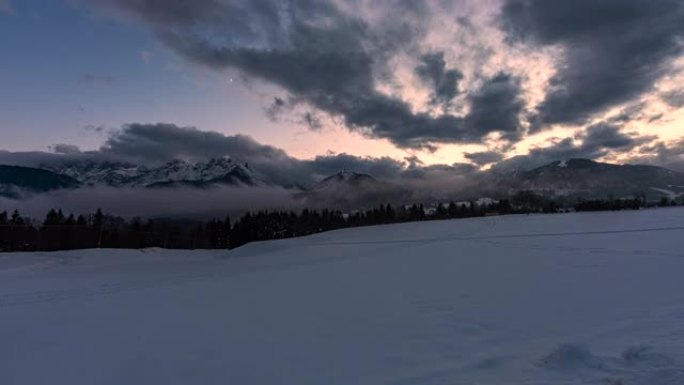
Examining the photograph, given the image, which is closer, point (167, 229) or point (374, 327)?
point (374, 327)

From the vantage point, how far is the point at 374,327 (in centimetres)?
1119

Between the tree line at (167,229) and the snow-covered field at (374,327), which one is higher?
the tree line at (167,229)

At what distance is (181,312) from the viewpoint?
14.3m

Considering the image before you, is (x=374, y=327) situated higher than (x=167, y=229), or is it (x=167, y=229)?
(x=167, y=229)

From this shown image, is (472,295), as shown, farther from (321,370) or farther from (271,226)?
(271,226)

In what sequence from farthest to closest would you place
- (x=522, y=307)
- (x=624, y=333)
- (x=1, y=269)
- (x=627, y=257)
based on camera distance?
(x=1, y=269), (x=627, y=257), (x=522, y=307), (x=624, y=333)

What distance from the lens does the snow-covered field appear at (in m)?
7.93

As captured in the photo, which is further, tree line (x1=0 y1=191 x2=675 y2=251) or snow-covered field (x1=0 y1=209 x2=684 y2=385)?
tree line (x1=0 y1=191 x2=675 y2=251)

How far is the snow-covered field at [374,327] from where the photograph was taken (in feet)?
26.0

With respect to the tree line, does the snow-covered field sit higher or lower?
lower

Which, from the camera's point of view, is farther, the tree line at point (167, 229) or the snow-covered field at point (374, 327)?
the tree line at point (167, 229)

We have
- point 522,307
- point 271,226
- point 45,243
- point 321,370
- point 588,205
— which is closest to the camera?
point 321,370

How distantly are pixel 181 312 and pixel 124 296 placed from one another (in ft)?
16.8

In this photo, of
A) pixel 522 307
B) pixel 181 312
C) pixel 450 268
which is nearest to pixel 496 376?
pixel 522 307
